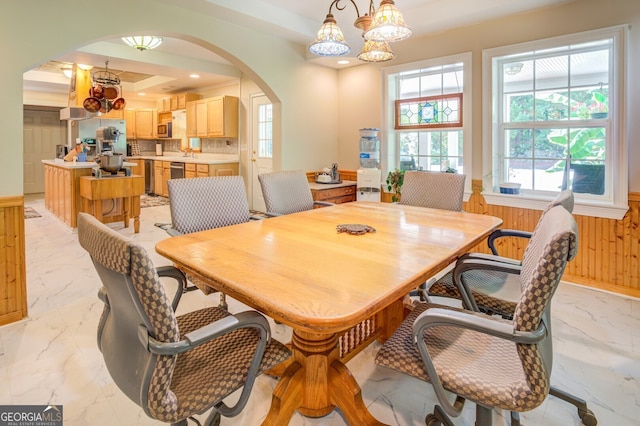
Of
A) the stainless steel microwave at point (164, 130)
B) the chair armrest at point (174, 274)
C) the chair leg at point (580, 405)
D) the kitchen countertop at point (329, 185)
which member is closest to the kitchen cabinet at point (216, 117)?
the stainless steel microwave at point (164, 130)

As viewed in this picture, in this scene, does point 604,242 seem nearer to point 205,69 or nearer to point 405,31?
point 405,31

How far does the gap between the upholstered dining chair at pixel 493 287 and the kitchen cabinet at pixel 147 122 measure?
8710 millimetres

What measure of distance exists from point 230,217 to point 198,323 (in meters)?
1.20

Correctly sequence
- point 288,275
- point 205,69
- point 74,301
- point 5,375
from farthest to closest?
point 205,69
point 74,301
point 5,375
point 288,275

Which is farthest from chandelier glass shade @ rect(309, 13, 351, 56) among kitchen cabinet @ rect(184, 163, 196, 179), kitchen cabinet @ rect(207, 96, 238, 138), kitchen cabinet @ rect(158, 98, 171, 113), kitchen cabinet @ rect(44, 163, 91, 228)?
kitchen cabinet @ rect(158, 98, 171, 113)

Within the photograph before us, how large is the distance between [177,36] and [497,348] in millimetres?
3776

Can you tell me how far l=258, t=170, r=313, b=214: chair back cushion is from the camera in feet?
9.79

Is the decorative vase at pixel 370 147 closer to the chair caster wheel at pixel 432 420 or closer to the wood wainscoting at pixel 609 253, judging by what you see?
the wood wainscoting at pixel 609 253

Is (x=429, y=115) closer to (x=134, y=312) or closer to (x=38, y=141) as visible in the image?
(x=134, y=312)

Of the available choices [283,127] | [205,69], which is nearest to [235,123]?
[205,69]

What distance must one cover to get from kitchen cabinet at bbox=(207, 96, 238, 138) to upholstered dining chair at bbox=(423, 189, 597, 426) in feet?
18.6

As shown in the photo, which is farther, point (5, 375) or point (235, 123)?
point (235, 123)

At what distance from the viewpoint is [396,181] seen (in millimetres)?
4457

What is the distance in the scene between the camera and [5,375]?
78.8 inches
